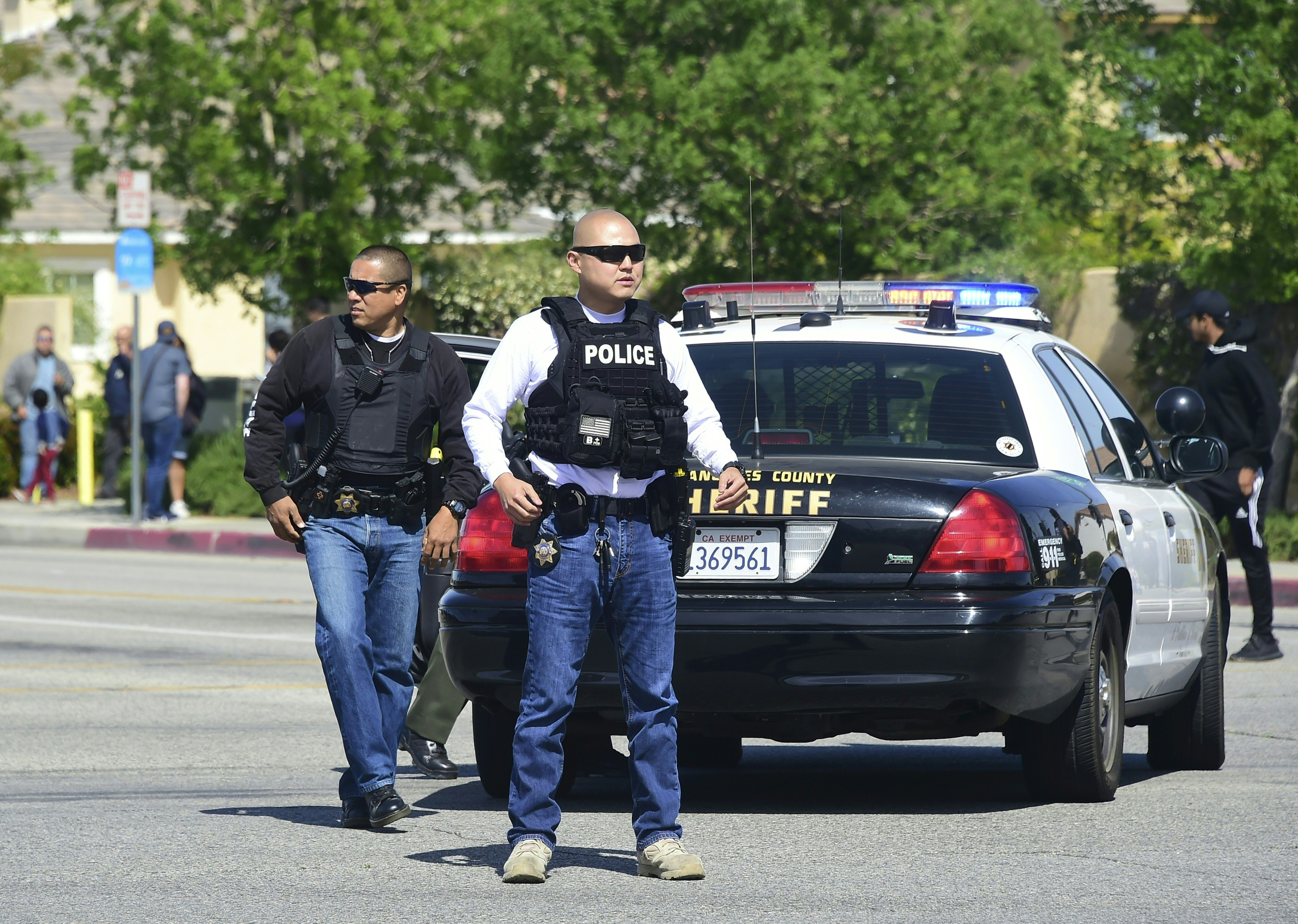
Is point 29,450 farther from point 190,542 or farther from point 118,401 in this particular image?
point 190,542

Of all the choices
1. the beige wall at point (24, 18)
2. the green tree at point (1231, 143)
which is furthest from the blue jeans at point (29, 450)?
the beige wall at point (24, 18)

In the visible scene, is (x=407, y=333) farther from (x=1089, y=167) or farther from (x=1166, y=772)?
(x=1089, y=167)

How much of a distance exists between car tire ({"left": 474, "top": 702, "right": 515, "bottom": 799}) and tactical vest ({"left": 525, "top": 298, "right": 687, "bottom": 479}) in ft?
5.02

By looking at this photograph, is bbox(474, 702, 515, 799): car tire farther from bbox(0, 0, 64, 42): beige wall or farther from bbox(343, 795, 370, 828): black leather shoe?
bbox(0, 0, 64, 42): beige wall

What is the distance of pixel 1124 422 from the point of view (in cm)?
762

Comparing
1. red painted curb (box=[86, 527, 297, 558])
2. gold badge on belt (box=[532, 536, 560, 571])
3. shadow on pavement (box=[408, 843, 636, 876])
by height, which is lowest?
red painted curb (box=[86, 527, 297, 558])

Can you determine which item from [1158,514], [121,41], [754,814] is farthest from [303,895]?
[121,41]

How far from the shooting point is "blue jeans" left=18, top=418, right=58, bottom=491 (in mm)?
23250

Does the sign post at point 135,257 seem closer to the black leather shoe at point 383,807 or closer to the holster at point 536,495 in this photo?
the black leather shoe at point 383,807

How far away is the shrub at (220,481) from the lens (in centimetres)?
2088

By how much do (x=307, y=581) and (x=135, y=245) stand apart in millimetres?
5452

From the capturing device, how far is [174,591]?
15148mm

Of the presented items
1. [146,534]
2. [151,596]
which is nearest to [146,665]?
[151,596]

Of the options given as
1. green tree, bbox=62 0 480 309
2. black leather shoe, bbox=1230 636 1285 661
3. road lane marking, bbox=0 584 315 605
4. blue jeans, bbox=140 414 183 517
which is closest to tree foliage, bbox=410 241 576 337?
green tree, bbox=62 0 480 309
